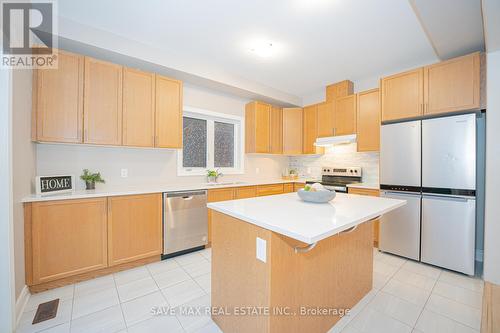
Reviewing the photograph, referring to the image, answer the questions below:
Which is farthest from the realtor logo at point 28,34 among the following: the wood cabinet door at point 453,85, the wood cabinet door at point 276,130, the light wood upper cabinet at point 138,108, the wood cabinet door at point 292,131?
the wood cabinet door at point 453,85

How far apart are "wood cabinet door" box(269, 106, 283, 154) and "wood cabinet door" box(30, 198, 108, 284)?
2.99 meters

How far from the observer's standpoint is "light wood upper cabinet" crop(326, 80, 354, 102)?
381 cm

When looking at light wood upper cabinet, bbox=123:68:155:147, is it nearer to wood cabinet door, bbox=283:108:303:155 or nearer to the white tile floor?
the white tile floor

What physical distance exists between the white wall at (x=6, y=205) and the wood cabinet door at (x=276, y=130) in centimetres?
347

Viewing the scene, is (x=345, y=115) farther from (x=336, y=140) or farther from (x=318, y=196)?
(x=318, y=196)

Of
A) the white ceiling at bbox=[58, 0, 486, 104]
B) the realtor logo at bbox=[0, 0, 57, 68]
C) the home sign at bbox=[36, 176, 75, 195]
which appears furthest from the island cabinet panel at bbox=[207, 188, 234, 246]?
the realtor logo at bbox=[0, 0, 57, 68]

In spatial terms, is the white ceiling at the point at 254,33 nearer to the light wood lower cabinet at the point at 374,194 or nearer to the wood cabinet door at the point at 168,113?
the wood cabinet door at the point at 168,113

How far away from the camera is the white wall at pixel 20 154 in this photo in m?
1.67

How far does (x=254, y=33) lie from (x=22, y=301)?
3333 mm

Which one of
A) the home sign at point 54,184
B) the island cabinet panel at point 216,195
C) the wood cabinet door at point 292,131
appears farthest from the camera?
the wood cabinet door at point 292,131

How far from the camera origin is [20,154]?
181cm

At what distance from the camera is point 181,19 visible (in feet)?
7.19

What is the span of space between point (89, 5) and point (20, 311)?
271 centimetres

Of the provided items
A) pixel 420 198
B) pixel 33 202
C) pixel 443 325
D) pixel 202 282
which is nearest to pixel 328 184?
pixel 420 198
